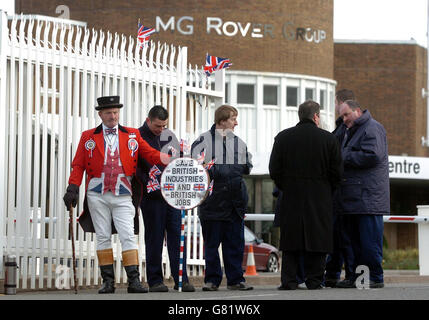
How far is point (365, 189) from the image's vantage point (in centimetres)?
1334

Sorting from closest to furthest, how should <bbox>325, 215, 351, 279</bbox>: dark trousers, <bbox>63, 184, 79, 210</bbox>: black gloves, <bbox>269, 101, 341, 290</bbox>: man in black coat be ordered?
<bbox>63, 184, 79, 210</bbox>: black gloves, <bbox>269, 101, 341, 290</bbox>: man in black coat, <bbox>325, 215, 351, 279</bbox>: dark trousers

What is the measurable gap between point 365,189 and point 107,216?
2.87m

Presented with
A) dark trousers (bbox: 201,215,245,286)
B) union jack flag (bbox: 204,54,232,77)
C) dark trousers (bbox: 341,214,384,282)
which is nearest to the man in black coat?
dark trousers (bbox: 341,214,384,282)

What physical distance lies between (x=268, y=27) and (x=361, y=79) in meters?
12.5

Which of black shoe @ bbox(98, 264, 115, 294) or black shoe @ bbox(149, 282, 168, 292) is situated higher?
black shoe @ bbox(98, 264, 115, 294)

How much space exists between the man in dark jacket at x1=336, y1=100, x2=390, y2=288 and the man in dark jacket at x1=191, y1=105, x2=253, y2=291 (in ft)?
3.73

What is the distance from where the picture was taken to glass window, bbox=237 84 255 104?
1736 inches

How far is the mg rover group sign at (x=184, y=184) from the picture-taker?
12.6 metres

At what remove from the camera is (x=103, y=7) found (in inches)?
1714

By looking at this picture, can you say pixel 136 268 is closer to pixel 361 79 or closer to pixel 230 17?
pixel 230 17

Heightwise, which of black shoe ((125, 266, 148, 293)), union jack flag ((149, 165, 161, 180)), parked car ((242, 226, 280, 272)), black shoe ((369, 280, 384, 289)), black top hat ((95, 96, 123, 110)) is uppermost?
black top hat ((95, 96, 123, 110))

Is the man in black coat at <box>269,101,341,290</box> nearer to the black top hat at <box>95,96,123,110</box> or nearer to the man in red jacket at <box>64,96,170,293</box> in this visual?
the man in red jacket at <box>64,96,170,293</box>

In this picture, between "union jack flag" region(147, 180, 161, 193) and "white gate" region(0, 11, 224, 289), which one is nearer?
"union jack flag" region(147, 180, 161, 193)
